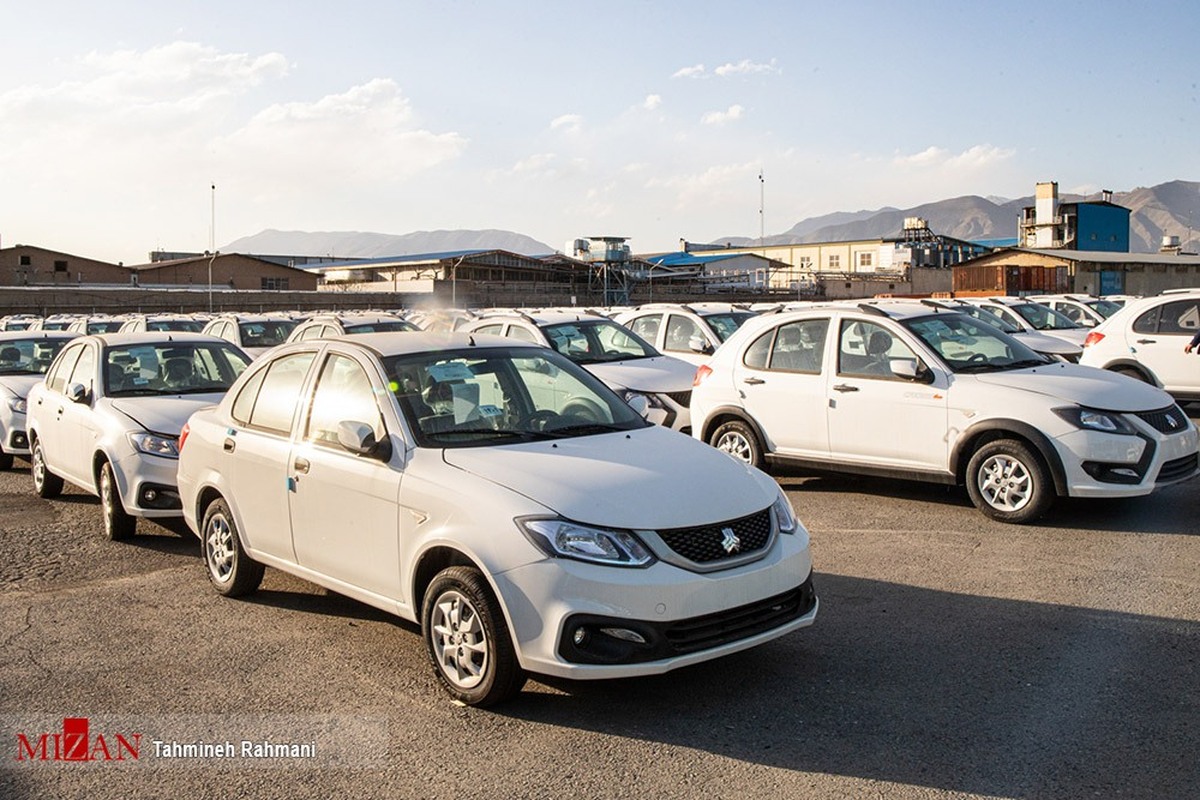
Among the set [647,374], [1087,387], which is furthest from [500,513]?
[647,374]

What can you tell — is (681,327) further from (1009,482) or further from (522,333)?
(1009,482)

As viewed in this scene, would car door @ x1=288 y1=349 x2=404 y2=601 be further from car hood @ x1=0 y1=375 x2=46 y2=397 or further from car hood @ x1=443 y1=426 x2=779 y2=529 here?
car hood @ x1=0 y1=375 x2=46 y2=397

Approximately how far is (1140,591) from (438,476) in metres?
4.29

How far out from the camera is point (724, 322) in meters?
15.8

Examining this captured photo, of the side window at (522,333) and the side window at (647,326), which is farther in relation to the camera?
the side window at (647,326)

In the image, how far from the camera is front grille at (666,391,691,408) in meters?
12.3

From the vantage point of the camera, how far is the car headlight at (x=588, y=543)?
4.58 metres

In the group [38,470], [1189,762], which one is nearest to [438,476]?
[1189,762]

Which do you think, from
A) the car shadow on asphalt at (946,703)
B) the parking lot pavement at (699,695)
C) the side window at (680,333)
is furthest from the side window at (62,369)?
the side window at (680,333)

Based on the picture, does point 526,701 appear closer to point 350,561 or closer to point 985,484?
point 350,561

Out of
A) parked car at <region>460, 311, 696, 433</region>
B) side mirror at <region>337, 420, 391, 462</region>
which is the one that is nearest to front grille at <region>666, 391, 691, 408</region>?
parked car at <region>460, 311, 696, 433</region>

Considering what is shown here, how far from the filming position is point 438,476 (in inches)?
201

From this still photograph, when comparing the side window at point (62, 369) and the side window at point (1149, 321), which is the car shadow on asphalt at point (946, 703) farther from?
the side window at point (1149, 321)

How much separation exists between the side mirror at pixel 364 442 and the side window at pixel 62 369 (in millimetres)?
5903
